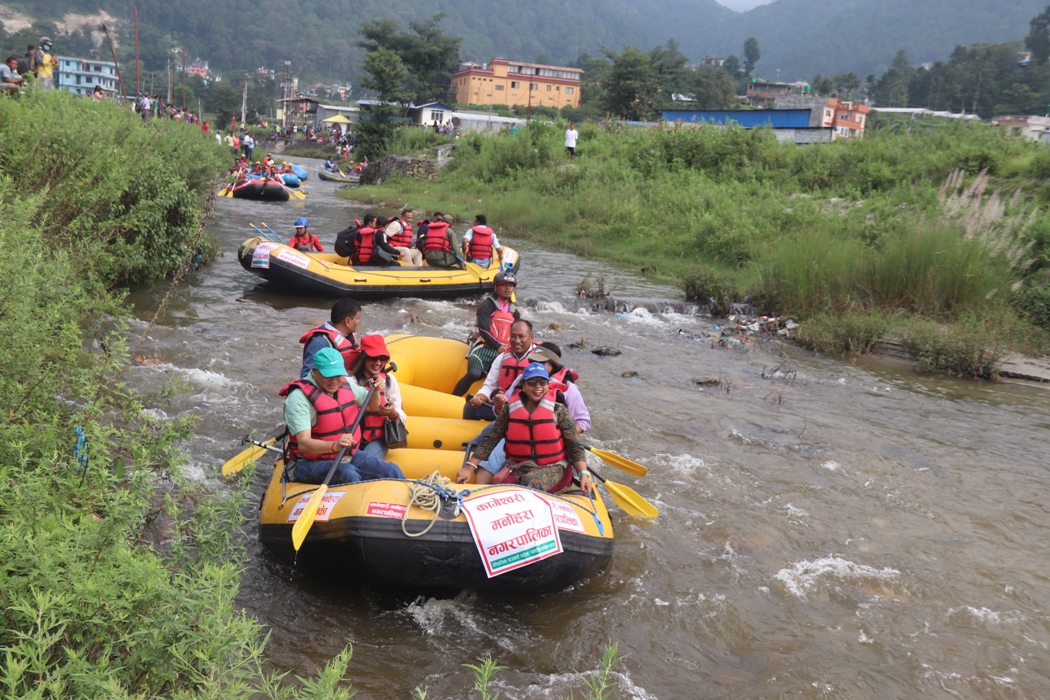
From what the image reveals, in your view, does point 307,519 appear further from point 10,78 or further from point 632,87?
point 632,87

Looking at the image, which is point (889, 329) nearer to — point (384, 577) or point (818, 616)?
point (818, 616)

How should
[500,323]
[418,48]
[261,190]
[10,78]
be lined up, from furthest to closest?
[418,48] < [261,190] < [10,78] < [500,323]

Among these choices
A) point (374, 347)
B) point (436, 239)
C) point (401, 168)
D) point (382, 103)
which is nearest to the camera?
point (374, 347)

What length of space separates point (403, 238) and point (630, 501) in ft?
26.2

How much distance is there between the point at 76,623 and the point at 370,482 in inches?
83.7

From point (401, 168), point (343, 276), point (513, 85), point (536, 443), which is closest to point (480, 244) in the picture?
point (343, 276)

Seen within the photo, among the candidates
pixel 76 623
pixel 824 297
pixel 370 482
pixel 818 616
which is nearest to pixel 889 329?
pixel 824 297

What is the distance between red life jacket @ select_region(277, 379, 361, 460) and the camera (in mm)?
4684

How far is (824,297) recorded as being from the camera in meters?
11.5

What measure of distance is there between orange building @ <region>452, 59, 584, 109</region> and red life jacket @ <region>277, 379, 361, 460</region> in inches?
3239

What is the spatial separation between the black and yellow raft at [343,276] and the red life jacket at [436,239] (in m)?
0.50

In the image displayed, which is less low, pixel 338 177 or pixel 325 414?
pixel 338 177

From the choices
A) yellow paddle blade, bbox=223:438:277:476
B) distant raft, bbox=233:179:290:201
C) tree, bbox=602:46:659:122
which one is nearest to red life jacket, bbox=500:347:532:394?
yellow paddle blade, bbox=223:438:277:476

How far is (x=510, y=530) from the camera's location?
428 centimetres
